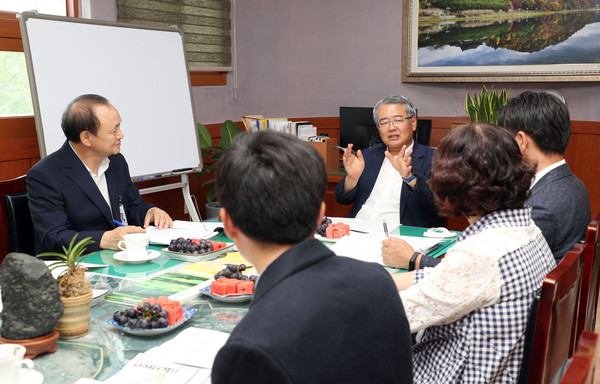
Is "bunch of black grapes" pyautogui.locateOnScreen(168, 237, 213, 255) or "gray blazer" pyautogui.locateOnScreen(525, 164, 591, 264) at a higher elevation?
"gray blazer" pyautogui.locateOnScreen(525, 164, 591, 264)

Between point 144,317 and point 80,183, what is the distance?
124cm

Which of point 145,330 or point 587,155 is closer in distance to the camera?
point 145,330

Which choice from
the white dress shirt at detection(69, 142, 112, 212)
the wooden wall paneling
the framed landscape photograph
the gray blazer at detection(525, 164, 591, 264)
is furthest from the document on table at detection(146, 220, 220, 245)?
the wooden wall paneling

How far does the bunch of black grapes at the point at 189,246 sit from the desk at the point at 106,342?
0.23 m

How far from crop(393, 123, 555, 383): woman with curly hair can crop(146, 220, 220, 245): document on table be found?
3.47ft

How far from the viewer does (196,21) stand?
443cm

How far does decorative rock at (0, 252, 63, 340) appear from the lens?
1187 millimetres

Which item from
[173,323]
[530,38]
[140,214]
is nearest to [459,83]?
[530,38]

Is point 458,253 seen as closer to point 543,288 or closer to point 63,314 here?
point 543,288

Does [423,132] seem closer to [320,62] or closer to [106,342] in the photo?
[320,62]

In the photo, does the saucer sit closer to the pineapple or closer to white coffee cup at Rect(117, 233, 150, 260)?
the pineapple

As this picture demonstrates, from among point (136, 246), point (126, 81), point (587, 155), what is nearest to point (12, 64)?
point (126, 81)

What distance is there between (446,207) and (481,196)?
100 millimetres

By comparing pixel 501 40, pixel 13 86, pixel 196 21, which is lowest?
pixel 13 86
